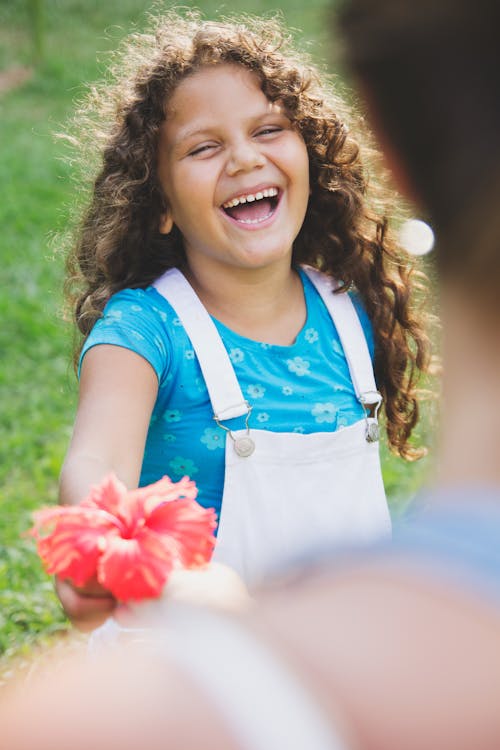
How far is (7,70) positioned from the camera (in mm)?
11828

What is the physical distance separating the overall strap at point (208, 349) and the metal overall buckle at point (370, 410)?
0.32 m

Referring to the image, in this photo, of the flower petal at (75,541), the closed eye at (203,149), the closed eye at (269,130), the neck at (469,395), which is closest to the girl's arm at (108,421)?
the flower petal at (75,541)

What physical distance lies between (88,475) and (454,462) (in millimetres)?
1133

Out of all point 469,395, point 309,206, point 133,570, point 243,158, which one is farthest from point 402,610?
point 309,206

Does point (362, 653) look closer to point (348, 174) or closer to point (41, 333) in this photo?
point (348, 174)

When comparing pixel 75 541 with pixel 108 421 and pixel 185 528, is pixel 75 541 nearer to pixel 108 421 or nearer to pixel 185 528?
pixel 185 528

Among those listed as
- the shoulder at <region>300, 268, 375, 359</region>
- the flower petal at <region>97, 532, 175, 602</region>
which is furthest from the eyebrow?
the flower petal at <region>97, 532, 175, 602</region>

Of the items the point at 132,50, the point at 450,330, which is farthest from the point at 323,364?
the point at 450,330

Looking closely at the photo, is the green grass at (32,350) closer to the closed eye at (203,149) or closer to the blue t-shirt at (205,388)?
the closed eye at (203,149)

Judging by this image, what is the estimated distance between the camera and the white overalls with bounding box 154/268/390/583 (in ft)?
6.98

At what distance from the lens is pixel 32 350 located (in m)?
5.00

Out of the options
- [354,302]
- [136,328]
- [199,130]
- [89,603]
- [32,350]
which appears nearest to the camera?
[89,603]

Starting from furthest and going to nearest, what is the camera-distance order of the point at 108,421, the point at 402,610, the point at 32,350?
the point at 32,350, the point at 108,421, the point at 402,610

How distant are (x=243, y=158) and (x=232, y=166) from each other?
3 centimetres
